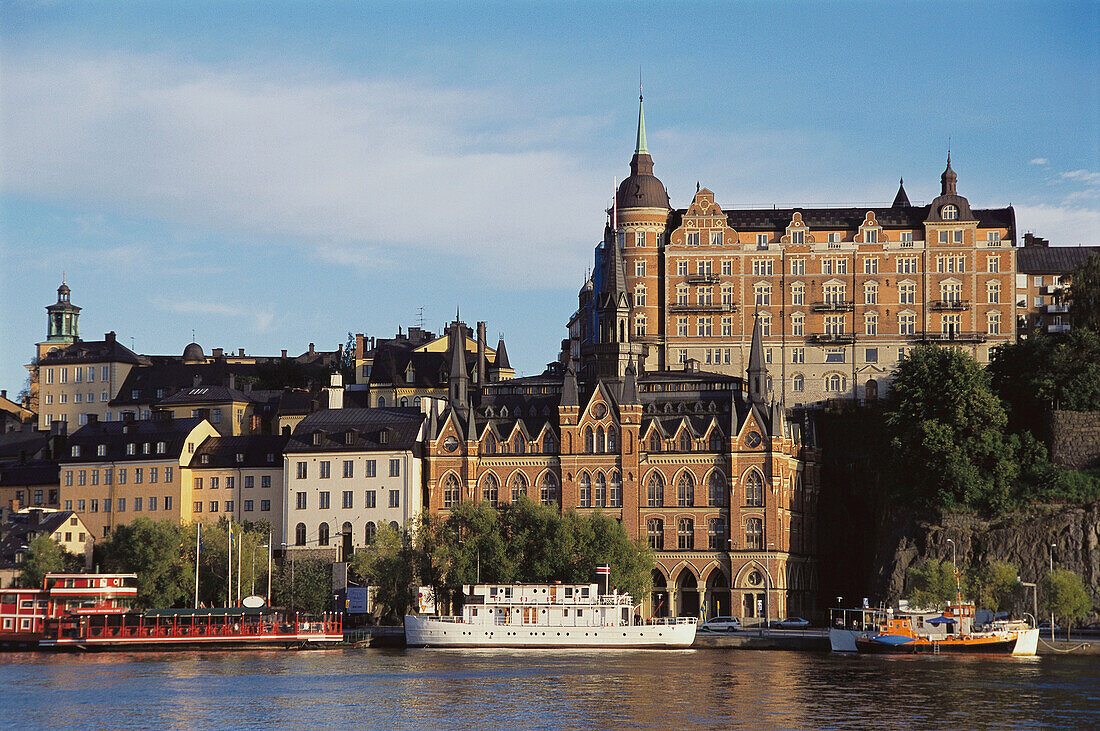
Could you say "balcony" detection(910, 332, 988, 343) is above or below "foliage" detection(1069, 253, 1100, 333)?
below

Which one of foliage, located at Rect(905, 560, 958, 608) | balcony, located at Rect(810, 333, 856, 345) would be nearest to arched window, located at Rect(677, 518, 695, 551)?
foliage, located at Rect(905, 560, 958, 608)

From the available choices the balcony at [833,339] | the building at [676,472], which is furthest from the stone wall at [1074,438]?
the balcony at [833,339]

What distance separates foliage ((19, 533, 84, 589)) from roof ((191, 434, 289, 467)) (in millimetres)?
17089

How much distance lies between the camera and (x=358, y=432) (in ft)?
566

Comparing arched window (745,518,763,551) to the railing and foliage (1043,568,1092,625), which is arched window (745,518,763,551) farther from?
the railing

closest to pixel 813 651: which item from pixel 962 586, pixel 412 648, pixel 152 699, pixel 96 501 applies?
pixel 962 586

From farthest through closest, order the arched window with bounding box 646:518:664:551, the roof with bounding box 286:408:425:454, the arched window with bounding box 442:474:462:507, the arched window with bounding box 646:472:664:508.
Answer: the roof with bounding box 286:408:425:454 → the arched window with bounding box 442:474:462:507 → the arched window with bounding box 646:472:664:508 → the arched window with bounding box 646:518:664:551

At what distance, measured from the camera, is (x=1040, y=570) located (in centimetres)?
14438

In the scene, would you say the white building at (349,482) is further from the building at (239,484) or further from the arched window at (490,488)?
the arched window at (490,488)

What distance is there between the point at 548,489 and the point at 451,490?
357 inches

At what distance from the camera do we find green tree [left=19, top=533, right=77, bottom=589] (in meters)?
161

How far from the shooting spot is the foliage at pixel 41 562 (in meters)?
161

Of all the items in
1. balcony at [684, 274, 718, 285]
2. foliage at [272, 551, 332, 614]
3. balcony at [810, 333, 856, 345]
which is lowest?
foliage at [272, 551, 332, 614]

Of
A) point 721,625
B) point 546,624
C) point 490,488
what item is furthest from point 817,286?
point 546,624
